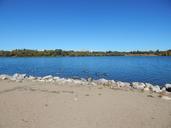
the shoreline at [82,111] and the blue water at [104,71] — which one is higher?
the shoreline at [82,111]

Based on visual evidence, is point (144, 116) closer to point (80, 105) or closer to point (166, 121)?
point (166, 121)

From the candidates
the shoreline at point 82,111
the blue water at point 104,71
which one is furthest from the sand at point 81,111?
the blue water at point 104,71

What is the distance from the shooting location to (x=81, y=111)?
8922 mm

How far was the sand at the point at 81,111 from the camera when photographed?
7.51 metres

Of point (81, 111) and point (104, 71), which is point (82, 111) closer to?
point (81, 111)

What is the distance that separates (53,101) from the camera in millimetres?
10453

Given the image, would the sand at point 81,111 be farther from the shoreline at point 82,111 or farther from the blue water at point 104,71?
the blue water at point 104,71

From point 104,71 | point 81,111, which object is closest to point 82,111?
point 81,111

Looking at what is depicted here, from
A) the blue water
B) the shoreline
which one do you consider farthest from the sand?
the blue water

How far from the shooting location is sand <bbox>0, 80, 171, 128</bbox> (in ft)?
24.7

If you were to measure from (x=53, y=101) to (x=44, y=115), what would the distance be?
213 centimetres

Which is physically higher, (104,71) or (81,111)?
(81,111)

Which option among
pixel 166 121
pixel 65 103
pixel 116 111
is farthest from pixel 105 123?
pixel 65 103

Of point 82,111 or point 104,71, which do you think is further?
point 104,71
